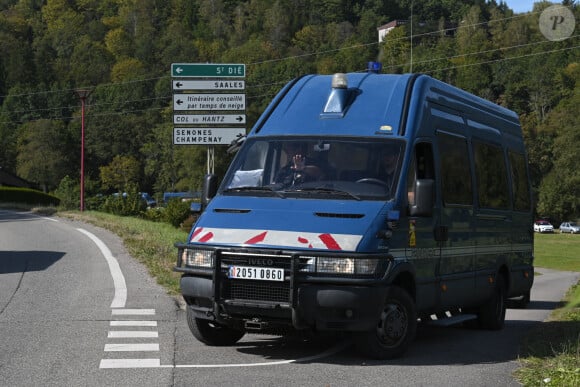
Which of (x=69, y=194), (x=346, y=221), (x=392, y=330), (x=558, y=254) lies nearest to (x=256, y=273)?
(x=346, y=221)

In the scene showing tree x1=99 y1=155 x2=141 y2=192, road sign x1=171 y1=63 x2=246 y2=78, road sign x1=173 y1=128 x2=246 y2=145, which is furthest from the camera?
tree x1=99 y1=155 x2=141 y2=192

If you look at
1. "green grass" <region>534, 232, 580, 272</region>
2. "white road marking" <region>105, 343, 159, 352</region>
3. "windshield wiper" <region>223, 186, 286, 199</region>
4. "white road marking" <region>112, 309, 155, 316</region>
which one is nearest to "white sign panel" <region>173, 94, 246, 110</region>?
"white road marking" <region>112, 309, 155, 316</region>

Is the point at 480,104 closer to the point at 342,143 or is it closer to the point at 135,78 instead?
the point at 342,143

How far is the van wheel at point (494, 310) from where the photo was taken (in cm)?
1270

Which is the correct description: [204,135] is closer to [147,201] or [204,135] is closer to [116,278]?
[116,278]

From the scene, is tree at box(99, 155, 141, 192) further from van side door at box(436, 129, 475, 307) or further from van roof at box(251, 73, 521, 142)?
van roof at box(251, 73, 521, 142)

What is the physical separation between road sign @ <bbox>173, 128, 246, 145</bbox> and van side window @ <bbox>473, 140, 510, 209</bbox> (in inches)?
481

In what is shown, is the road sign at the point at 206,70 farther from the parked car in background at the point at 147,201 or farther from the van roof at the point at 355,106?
the parked car in background at the point at 147,201

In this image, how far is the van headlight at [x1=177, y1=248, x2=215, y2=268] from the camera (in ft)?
30.1

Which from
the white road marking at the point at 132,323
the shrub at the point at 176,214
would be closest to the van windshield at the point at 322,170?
the white road marking at the point at 132,323

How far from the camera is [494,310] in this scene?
12.8 m

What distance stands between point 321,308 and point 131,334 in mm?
2765

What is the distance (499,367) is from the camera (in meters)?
9.19

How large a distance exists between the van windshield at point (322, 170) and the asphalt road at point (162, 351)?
5.15ft
